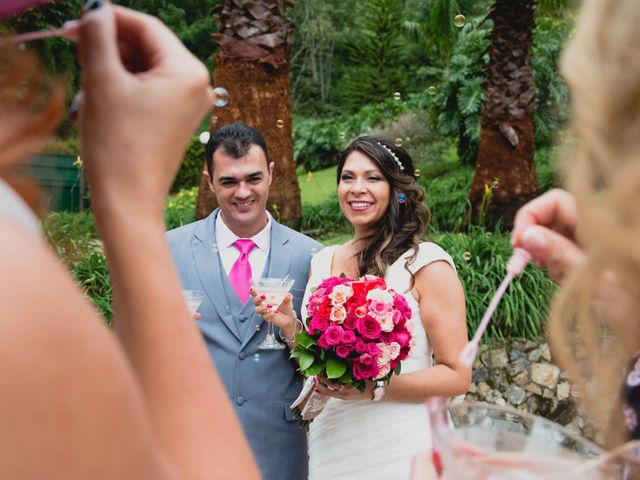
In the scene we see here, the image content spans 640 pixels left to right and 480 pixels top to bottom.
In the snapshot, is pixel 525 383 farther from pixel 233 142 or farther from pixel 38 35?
pixel 38 35

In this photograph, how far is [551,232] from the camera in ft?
4.38

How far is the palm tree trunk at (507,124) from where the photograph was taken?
351 inches

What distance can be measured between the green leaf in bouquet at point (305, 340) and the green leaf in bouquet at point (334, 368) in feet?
0.39

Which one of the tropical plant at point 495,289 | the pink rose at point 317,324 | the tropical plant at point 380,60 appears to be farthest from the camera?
the tropical plant at point 380,60

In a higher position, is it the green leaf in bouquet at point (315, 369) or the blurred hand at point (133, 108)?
the blurred hand at point (133, 108)

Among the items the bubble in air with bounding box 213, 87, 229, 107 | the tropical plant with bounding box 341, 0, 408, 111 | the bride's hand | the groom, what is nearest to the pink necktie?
the groom

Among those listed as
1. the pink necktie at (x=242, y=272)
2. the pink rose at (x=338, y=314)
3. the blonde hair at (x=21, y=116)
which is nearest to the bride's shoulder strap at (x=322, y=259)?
the pink necktie at (x=242, y=272)

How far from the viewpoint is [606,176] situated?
98 centimetres

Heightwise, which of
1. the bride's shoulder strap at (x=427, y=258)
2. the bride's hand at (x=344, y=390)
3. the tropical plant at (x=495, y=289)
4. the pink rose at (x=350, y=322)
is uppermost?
the bride's shoulder strap at (x=427, y=258)

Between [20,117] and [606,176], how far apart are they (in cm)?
79

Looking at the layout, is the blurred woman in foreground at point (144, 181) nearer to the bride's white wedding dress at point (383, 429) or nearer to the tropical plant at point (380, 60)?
the bride's white wedding dress at point (383, 429)

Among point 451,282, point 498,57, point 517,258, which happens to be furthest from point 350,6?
point 517,258

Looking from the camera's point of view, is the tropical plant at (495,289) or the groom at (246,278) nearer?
the groom at (246,278)

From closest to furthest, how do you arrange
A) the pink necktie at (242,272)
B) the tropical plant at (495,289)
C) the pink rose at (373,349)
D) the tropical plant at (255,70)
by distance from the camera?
the pink rose at (373,349) → the pink necktie at (242,272) → the tropical plant at (495,289) → the tropical plant at (255,70)
